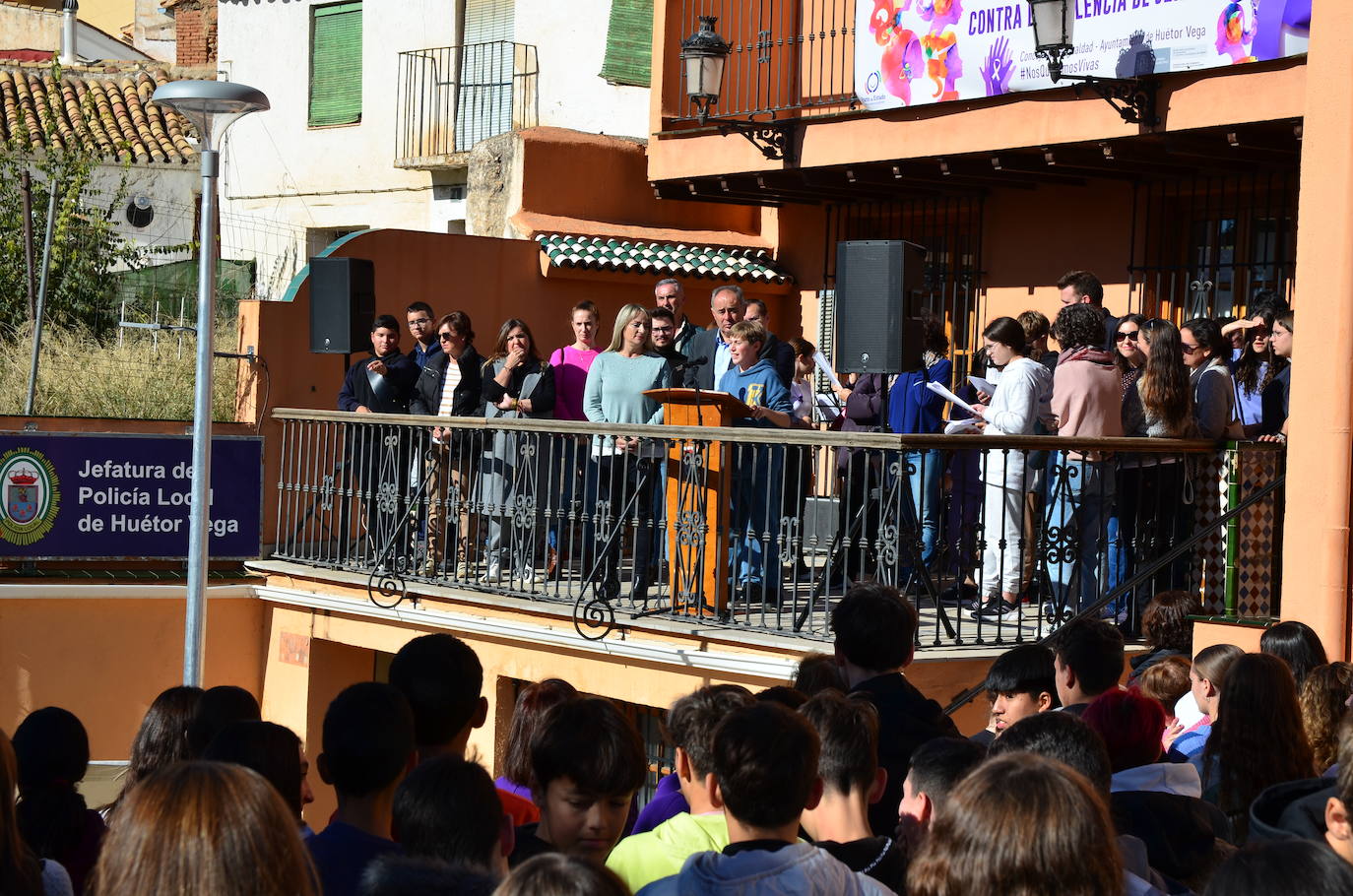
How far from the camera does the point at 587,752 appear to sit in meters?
3.94

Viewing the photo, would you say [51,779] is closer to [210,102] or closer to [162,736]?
[162,736]

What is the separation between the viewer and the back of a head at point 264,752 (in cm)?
371

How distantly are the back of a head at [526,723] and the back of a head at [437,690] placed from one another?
0.50 ft

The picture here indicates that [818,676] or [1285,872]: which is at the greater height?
[1285,872]

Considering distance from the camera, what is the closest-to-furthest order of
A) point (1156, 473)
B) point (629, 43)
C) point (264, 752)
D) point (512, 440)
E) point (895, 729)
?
1. point (264, 752)
2. point (895, 729)
3. point (1156, 473)
4. point (512, 440)
5. point (629, 43)

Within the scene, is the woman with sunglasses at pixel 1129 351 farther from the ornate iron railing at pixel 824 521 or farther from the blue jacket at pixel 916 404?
the blue jacket at pixel 916 404

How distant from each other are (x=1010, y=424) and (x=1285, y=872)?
255 inches

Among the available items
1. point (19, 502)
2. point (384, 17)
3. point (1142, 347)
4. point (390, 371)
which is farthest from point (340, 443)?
point (384, 17)

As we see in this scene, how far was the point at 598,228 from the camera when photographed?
1530 cm

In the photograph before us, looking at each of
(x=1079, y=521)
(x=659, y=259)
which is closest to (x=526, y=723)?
(x=1079, y=521)

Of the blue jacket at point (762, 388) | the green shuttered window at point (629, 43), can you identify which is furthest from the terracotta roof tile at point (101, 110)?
the blue jacket at point (762, 388)

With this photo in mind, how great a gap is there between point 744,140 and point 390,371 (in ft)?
13.2

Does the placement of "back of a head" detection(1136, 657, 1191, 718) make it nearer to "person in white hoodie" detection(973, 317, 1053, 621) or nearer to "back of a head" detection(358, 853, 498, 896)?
"person in white hoodie" detection(973, 317, 1053, 621)

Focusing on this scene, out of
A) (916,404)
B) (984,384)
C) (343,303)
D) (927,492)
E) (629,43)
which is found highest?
(629,43)
